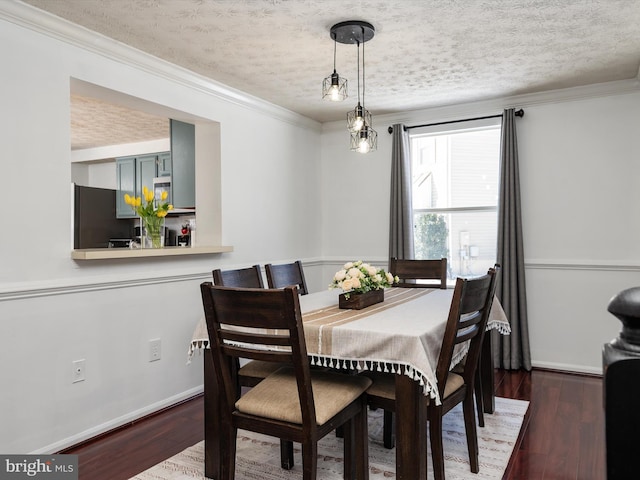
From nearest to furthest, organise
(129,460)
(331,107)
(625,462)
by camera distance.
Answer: (625,462) < (129,460) < (331,107)

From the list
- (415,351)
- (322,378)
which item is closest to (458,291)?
(415,351)

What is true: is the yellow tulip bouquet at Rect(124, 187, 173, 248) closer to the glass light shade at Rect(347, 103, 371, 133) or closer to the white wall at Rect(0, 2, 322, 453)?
the white wall at Rect(0, 2, 322, 453)

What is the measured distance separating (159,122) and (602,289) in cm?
443

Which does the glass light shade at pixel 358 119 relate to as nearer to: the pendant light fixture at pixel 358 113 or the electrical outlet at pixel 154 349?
the pendant light fixture at pixel 358 113

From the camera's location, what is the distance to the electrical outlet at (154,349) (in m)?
3.16

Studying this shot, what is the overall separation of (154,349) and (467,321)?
6.91 feet

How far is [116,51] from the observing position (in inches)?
113

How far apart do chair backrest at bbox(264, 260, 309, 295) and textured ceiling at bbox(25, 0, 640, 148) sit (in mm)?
1383

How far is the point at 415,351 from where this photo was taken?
71.3 inches

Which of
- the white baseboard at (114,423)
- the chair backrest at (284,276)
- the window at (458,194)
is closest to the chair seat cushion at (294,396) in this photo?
the chair backrest at (284,276)

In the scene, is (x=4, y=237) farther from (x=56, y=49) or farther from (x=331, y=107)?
(x=331, y=107)

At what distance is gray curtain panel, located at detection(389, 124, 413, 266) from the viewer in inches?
180

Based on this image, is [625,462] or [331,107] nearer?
[625,462]

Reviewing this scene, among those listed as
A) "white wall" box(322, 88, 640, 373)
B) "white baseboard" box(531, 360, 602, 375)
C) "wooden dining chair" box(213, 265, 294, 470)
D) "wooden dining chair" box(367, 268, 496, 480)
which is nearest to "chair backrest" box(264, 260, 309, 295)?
"wooden dining chair" box(213, 265, 294, 470)
